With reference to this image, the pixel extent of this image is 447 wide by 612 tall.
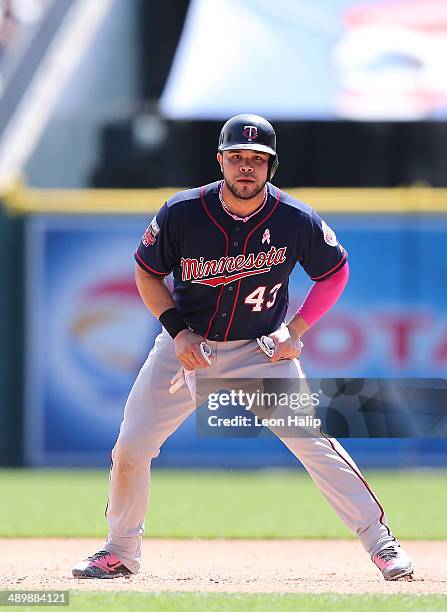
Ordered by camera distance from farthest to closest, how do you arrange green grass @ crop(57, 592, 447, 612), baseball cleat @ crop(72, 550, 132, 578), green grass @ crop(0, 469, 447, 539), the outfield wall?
the outfield wall, green grass @ crop(0, 469, 447, 539), baseball cleat @ crop(72, 550, 132, 578), green grass @ crop(57, 592, 447, 612)

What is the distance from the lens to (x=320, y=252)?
5.34 m

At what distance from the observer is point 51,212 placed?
34.6ft

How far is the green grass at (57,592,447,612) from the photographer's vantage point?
452cm

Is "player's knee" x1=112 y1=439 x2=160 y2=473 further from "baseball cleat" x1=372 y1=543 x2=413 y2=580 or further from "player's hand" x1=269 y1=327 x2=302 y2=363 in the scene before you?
"baseball cleat" x1=372 y1=543 x2=413 y2=580

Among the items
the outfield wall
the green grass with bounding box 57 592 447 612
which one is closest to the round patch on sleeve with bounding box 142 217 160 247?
the green grass with bounding box 57 592 447 612

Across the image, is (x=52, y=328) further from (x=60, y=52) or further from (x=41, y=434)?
(x=60, y=52)

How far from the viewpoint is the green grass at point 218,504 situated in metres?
7.51

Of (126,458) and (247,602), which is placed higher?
(126,458)

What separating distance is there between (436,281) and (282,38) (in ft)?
11.2

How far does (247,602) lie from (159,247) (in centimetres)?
138

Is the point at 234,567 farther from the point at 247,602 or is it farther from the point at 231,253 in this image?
the point at 231,253

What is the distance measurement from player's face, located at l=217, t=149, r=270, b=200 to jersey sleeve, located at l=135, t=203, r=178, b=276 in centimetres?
27

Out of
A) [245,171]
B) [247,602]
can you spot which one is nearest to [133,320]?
[245,171]

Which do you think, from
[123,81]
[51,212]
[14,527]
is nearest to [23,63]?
[123,81]
